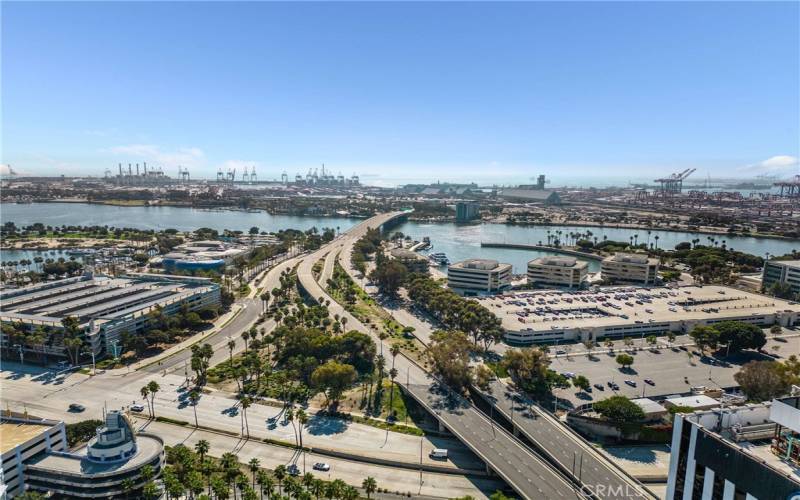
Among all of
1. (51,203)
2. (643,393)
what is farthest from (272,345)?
(51,203)

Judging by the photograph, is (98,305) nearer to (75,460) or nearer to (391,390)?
(75,460)

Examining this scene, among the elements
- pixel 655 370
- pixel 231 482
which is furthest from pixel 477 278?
pixel 231 482

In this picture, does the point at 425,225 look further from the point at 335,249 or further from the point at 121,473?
the point at 121,473

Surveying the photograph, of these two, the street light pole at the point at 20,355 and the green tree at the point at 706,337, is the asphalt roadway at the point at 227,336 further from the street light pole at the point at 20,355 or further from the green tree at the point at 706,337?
the green tree at the point at 706,337

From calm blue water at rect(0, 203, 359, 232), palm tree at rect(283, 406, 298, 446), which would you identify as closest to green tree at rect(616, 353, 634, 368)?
palm tree at rect(283, 406, 298, 446)

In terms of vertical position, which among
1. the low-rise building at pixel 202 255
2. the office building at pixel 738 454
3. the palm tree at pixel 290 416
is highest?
the office building at pixel 738 454

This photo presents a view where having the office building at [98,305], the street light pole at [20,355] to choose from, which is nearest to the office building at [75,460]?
the office building at [98,305]

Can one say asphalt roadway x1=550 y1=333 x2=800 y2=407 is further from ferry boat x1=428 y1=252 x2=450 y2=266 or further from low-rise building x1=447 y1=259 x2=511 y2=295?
ferry boat x1=428 y1=252 x2=450 y2=266
